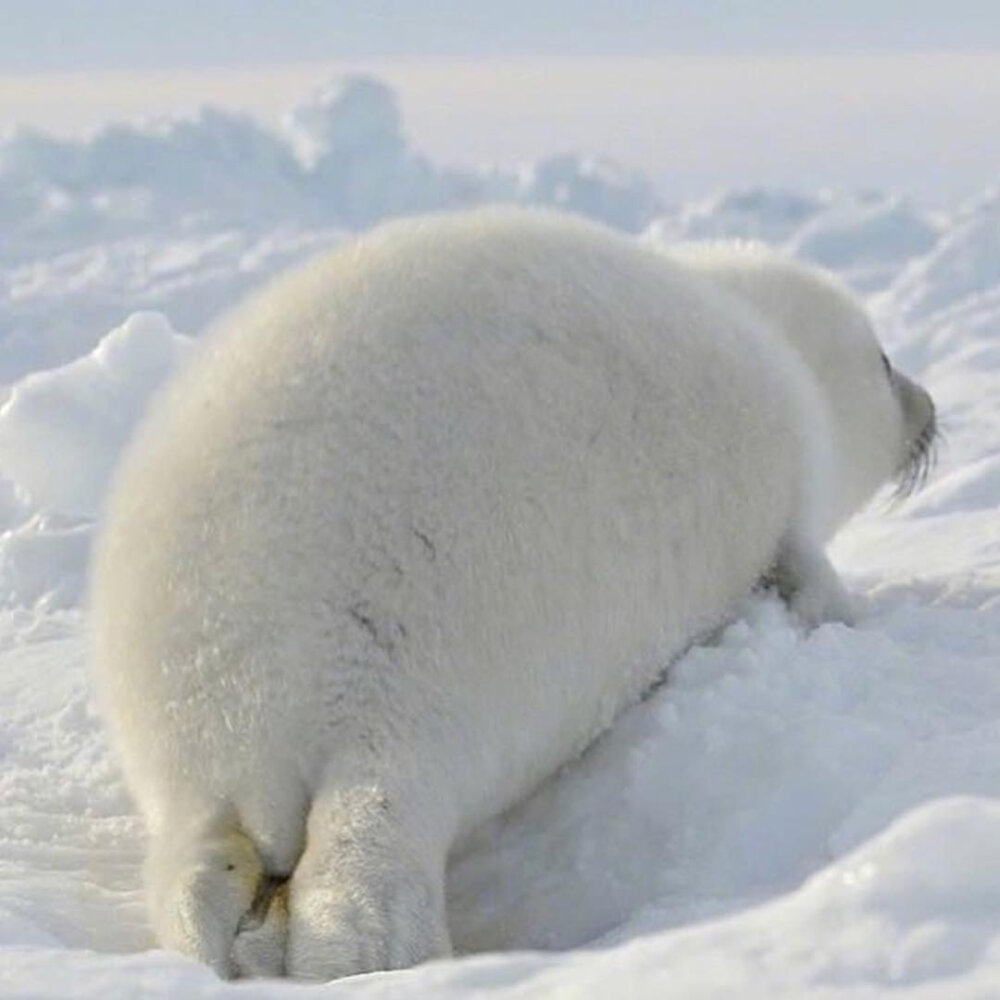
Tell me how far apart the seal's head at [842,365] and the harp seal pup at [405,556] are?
703 millimetres

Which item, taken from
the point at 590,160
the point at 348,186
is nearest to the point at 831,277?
the point at 348,186

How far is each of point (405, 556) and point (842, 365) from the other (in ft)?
6.47

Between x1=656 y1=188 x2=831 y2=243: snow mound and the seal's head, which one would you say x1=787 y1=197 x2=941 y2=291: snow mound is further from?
the seal's head

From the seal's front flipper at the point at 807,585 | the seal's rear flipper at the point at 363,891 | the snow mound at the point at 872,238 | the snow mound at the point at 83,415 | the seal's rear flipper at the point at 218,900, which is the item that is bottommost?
the snow mound at the point at 872,238

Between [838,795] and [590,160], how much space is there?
100642 mm

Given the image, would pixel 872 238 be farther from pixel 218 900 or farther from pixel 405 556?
pixel 218 900

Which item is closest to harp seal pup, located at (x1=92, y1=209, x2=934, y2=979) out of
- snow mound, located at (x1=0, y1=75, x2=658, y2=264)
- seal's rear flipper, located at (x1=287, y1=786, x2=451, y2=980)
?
seal's rear flipper, located at (x1=287, y1=786, x2=451, y2=980)

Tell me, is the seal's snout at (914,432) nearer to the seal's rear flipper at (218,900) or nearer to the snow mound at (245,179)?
the seal's rear flipper at (218,900)

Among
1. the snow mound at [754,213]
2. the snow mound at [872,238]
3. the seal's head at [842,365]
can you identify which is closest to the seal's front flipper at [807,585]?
the seal's head at [842,365]

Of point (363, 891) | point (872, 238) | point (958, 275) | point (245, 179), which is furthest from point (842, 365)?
point (245, 179)

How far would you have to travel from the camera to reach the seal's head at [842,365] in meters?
4.25

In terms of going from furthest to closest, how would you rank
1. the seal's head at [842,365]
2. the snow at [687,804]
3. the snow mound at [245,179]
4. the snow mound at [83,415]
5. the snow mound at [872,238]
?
the snow mound at [872,238]
the snow mound at [245,179]
the snow mound at [83,415]
the seal's head at [842,365]
the snow at [687,804]

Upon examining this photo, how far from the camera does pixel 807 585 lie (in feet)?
11.7

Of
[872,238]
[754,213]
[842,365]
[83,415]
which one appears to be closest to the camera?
[842,365]
